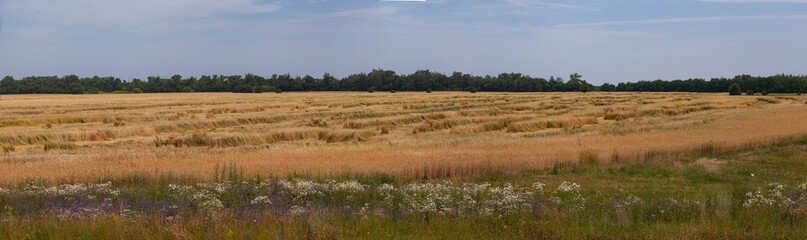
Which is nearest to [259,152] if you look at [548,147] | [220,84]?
[548,147]

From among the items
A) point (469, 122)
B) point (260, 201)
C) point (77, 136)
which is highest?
point (260, 201)

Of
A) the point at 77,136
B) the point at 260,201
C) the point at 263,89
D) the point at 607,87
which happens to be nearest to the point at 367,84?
the point at 263,89

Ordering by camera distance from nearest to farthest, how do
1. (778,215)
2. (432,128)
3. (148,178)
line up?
(778,215) → (148,178) → (432,128)

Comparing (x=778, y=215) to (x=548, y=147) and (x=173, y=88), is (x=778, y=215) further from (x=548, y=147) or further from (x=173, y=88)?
(x=173, y=88)

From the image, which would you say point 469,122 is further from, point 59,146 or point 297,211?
point 297,211

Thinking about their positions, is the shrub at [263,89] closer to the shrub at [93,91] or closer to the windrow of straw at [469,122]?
the shrub at [93,91]

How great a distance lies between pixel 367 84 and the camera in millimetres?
150500

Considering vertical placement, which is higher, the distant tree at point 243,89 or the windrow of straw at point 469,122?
the distant tree at point 243,89

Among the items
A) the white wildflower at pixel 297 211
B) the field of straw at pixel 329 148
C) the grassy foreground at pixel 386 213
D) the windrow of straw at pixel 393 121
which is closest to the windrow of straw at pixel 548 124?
the field of straw at pixel 329 148

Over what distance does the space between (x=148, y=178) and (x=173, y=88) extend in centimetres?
13678

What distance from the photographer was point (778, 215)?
891 centimetres

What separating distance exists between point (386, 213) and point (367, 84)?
466ft

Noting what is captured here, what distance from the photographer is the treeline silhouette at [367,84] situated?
12338 cm

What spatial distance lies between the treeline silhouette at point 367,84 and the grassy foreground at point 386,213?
4603 inches
